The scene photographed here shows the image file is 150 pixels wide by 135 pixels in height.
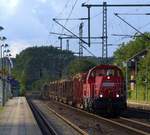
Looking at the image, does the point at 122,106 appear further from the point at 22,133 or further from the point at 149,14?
the point at 22,133

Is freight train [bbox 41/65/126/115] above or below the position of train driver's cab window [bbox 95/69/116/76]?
below

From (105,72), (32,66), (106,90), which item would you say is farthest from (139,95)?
(32,66)

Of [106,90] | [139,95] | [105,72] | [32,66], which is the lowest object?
[139,95]

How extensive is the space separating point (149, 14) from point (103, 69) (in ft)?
19.9

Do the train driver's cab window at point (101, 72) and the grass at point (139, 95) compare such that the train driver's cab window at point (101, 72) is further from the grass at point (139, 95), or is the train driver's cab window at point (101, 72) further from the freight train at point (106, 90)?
the grass at point (139, 95)

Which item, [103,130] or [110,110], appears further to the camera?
[110,110]

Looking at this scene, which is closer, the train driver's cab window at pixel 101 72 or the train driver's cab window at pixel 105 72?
the train driver's cab window at pixel 105 72

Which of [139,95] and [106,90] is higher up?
[106,90]

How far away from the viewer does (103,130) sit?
1124 inches

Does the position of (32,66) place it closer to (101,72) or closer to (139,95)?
(139,95)

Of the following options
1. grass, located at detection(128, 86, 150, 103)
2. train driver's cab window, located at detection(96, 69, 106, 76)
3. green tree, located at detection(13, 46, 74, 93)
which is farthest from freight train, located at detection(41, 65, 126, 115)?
green tree, located at detection(13, 46, 74, 93)

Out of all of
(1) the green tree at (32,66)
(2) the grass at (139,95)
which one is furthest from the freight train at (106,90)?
(1) the green tree at (32,66)

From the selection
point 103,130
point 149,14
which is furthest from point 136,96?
point 103,130

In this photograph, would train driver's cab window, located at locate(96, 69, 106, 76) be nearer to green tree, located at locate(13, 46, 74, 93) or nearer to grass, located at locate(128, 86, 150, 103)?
grass, located at locate(128, 86, 150, 103)
